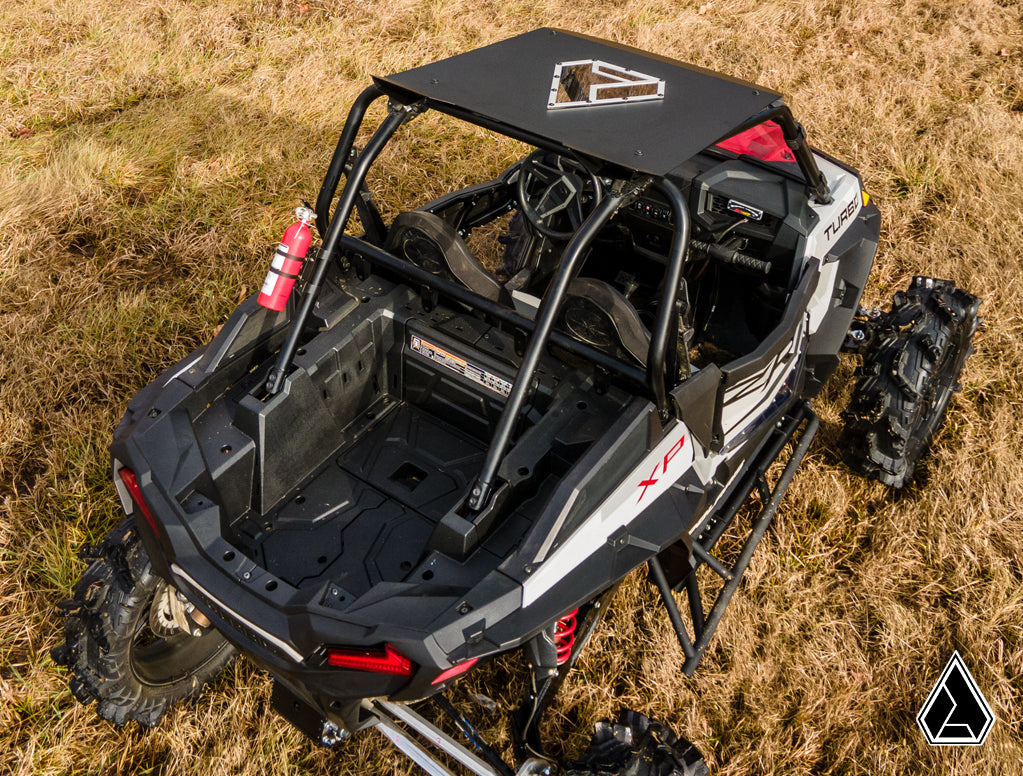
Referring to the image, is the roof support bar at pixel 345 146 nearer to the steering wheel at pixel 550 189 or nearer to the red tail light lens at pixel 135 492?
the steering wheel at pixel 550 189

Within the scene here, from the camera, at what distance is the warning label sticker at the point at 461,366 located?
10.2 feet

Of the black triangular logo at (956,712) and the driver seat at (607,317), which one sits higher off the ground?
the driver seat at (607,317)

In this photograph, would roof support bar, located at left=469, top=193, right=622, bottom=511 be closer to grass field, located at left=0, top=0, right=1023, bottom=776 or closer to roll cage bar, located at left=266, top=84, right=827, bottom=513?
roll cage bar, located at left=266, top=84, right=827, bottom=513

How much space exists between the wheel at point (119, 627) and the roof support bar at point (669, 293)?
1737 mm

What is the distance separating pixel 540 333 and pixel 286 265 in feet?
3.06

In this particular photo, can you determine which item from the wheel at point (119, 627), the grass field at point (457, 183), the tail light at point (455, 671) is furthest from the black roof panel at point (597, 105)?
the grass field at point (457, 183)

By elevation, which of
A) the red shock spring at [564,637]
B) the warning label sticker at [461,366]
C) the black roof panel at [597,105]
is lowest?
the red shock spring at [564,637]

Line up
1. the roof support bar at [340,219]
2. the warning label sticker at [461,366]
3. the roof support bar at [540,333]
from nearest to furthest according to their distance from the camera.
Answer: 1. the roof support bar at [540,333]
2. the roof support bar at [340,219]
3. the warning label sticker at [461,366]

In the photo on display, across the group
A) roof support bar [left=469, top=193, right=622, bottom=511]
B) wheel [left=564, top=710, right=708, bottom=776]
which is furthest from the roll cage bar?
wheel [left=564, top=710, right=708, bottom=776]

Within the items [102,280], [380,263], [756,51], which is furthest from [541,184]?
[756,51]

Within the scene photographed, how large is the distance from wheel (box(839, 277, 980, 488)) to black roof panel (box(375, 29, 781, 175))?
1459 millimetres

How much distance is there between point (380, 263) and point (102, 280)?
265 cm

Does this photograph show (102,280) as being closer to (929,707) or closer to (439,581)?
(439,581)

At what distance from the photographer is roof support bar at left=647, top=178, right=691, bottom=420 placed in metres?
2.56
